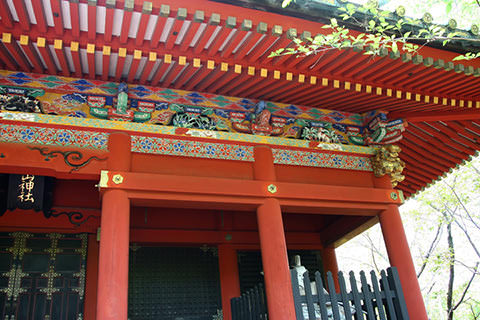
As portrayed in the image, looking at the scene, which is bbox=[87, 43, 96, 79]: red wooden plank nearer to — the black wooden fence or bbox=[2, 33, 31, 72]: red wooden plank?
bbox=[2, 33, 31, 72]: red wooden plank

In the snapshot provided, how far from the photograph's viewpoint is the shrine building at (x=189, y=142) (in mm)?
4211

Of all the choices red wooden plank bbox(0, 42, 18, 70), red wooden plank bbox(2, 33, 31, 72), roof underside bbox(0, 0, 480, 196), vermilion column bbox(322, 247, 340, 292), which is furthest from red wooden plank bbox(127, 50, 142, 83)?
vermilion column bbox(322, 247, 340, 292)

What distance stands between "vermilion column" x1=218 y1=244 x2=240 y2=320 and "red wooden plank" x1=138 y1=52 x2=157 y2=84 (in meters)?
3.00

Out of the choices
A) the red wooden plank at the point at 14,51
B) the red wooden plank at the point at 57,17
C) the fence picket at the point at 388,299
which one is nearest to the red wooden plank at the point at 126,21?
the red wooden plank at the point at 57,17

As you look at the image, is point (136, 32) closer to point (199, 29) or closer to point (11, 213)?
point (199, 29)

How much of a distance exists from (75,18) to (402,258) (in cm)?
454

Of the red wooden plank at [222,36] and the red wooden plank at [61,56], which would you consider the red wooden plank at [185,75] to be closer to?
the red wooden plank at [222,36]

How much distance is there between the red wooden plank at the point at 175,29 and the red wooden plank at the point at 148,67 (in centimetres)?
17

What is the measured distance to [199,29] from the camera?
423cm

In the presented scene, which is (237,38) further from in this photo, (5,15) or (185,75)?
(5,15)

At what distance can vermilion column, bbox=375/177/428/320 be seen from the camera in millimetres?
5141

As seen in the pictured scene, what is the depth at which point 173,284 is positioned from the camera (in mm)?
6387

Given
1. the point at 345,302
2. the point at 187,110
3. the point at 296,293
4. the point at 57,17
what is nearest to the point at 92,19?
the point at 57,17

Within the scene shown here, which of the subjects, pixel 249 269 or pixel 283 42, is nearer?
pixel 283 42
